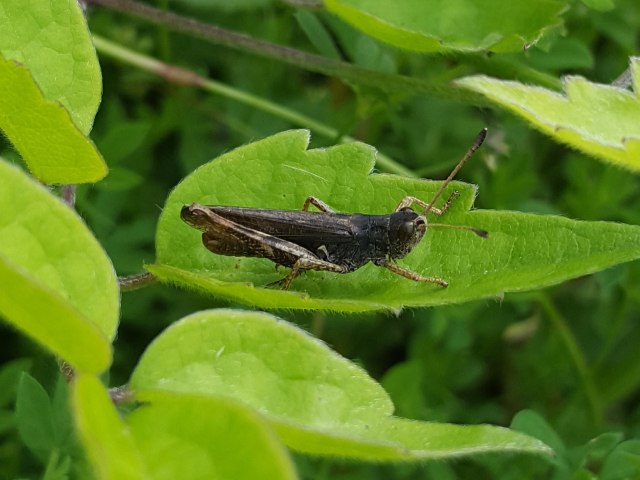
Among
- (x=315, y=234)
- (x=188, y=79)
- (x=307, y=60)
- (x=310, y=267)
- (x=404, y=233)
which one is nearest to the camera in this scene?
(x=404, y=233)

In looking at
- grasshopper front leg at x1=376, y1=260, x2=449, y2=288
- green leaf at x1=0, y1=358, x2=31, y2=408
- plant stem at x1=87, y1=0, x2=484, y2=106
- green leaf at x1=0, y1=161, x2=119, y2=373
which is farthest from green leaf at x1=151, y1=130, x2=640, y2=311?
green leaf at x1=0, y1=358, x2=31, y2=408

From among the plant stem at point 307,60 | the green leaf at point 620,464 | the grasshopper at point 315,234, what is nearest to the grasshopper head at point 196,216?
the grasshopper at point 315,234

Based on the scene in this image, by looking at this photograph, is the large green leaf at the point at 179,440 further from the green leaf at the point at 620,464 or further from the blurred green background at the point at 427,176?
the blurred green background at the point at 427,176

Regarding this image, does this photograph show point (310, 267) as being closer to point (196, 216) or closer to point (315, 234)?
point (315, 234)

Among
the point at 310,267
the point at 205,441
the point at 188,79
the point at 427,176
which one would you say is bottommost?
the point at 427,176

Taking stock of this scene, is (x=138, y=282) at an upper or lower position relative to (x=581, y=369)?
upper

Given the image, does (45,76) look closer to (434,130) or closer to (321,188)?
(321,188)

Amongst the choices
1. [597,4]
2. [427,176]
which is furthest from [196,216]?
[427,176]

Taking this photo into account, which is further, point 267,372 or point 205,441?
point 267,372
